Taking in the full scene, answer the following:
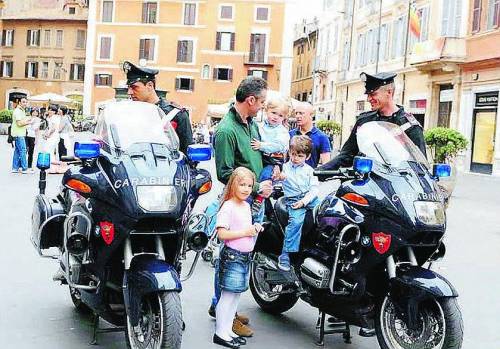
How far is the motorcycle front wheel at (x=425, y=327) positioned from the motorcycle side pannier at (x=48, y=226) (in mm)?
2179

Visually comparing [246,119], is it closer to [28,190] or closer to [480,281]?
[480,281]

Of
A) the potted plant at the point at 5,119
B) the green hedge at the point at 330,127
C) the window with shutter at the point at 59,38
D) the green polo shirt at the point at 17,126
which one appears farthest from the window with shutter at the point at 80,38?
the green polo shirt at the point at 17,126

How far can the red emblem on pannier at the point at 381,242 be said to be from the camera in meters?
4.64

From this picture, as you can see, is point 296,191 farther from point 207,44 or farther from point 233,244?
point 207,44

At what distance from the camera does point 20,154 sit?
18469 millimetres

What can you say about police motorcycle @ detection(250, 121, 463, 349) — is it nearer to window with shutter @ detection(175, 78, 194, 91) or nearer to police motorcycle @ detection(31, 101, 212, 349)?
police motorcycle @ detection(31, 101, 212, 349)

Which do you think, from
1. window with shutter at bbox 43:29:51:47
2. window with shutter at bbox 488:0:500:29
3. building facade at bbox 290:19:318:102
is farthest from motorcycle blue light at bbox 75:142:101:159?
window with shutter at bbox 43:29:51:47

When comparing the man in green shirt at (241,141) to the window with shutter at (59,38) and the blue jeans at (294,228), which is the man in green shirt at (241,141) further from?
the window with shutter at (59,38)

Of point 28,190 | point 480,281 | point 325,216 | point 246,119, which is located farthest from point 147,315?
point 28,190

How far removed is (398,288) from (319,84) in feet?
189

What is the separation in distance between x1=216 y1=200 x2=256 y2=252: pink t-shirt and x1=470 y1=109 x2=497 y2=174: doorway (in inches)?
1031

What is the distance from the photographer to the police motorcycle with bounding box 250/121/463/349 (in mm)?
4523

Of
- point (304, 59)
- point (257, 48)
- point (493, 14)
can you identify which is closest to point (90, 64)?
point (257, 48)

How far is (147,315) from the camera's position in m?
4.42
